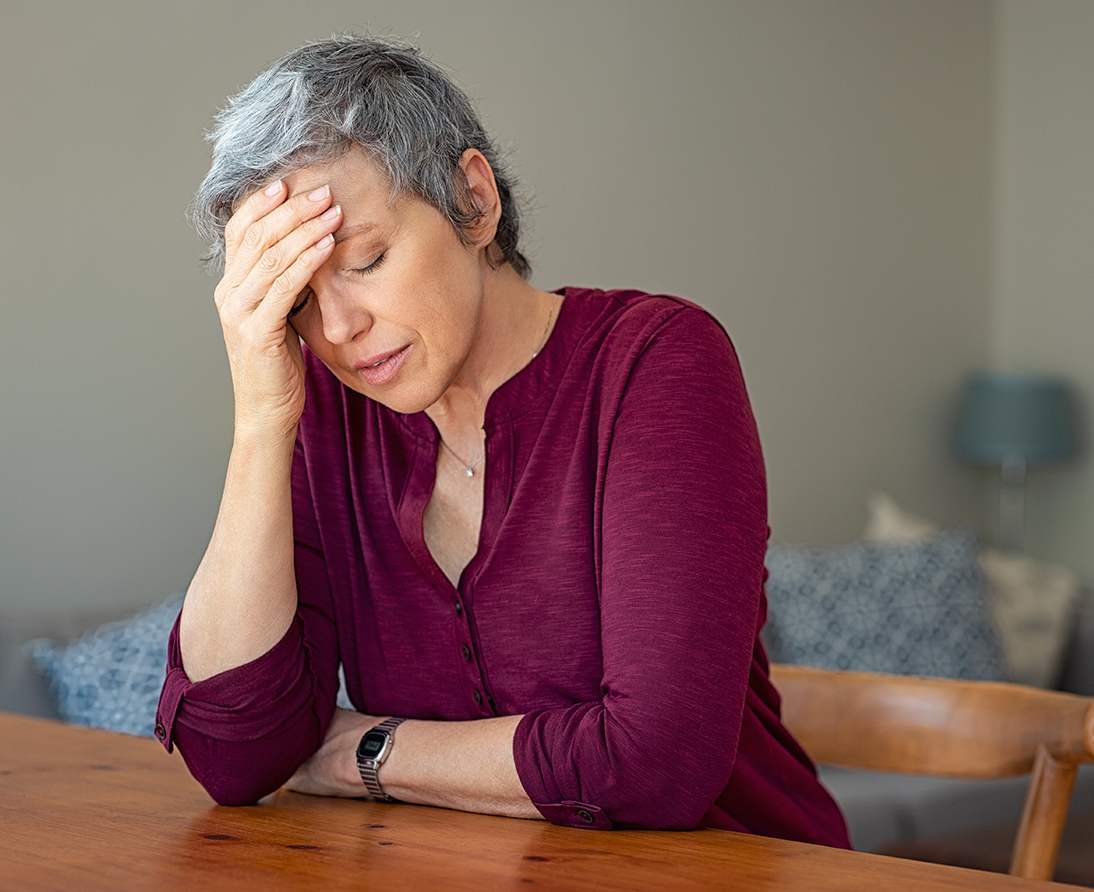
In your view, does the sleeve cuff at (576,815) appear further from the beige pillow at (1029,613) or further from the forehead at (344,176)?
the beige pillow at (1029,613)

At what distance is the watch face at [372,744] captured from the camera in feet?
3.54

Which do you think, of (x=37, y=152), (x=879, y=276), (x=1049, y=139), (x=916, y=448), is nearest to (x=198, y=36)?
(x=37, y=152)

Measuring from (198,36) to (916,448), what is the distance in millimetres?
2832

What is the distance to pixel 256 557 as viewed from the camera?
1.11 metres

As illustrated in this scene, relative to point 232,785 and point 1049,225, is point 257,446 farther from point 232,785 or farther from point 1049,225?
point 1049,225

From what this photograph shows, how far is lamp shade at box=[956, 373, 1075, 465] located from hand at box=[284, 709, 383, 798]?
11.6ft

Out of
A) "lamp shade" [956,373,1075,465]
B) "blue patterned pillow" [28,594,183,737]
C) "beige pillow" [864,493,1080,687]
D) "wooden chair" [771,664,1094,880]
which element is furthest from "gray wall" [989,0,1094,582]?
"wooden chair" [771,664,1094,880]

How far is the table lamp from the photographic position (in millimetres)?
4230

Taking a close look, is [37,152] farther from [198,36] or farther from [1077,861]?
[1077,861]

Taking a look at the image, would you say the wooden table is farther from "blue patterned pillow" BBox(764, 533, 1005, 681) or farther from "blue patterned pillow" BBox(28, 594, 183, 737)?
"blue patterned pillow" BBox(764, 533, 1005, 681)

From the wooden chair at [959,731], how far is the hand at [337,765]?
468mm

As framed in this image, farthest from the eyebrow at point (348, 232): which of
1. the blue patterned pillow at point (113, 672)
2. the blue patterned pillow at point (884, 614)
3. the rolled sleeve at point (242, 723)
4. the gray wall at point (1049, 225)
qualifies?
the gray wall at point (1049, 225)

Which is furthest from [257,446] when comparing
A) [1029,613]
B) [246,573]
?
[1029,613]

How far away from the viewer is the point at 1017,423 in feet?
13.9
